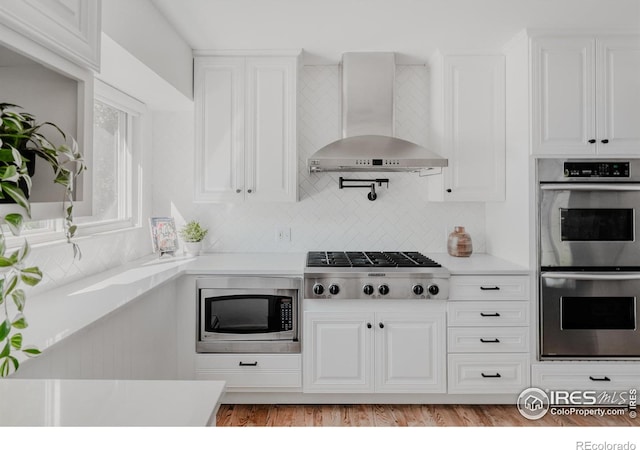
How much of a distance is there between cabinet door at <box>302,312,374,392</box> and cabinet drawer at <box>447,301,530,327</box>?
515mm

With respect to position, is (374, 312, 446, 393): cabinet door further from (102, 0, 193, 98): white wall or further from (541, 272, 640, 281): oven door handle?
(102, 0, 193, 98): white wall

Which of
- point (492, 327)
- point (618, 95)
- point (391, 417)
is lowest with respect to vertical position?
point (391, 417)

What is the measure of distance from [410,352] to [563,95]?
184 cm

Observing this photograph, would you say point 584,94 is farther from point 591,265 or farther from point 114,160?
point 114,160

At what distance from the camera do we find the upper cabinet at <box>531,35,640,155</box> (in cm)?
264

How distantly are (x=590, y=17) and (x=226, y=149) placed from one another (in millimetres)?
2388

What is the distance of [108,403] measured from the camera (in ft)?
2.43

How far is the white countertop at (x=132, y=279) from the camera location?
150 cm

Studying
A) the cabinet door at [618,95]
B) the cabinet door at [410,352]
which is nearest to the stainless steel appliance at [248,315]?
the cabinet door at [410,352]

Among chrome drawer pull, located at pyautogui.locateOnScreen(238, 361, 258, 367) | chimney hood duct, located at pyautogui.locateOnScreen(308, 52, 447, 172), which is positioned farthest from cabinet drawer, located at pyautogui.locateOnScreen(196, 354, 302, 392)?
chimney hood duct, located at pyautogui.locateOnScreen(308, 52, 447, 172)

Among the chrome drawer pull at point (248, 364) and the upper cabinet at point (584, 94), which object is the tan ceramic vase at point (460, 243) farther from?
the chrome drawer pull at point (248, 364)

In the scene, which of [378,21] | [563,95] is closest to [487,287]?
[563,95]

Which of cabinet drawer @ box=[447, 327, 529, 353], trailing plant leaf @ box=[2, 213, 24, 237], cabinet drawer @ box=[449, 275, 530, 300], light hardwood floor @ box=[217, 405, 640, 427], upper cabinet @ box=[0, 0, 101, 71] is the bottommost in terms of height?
light hardwood floor @ box=[217, 405, 640, 427]
